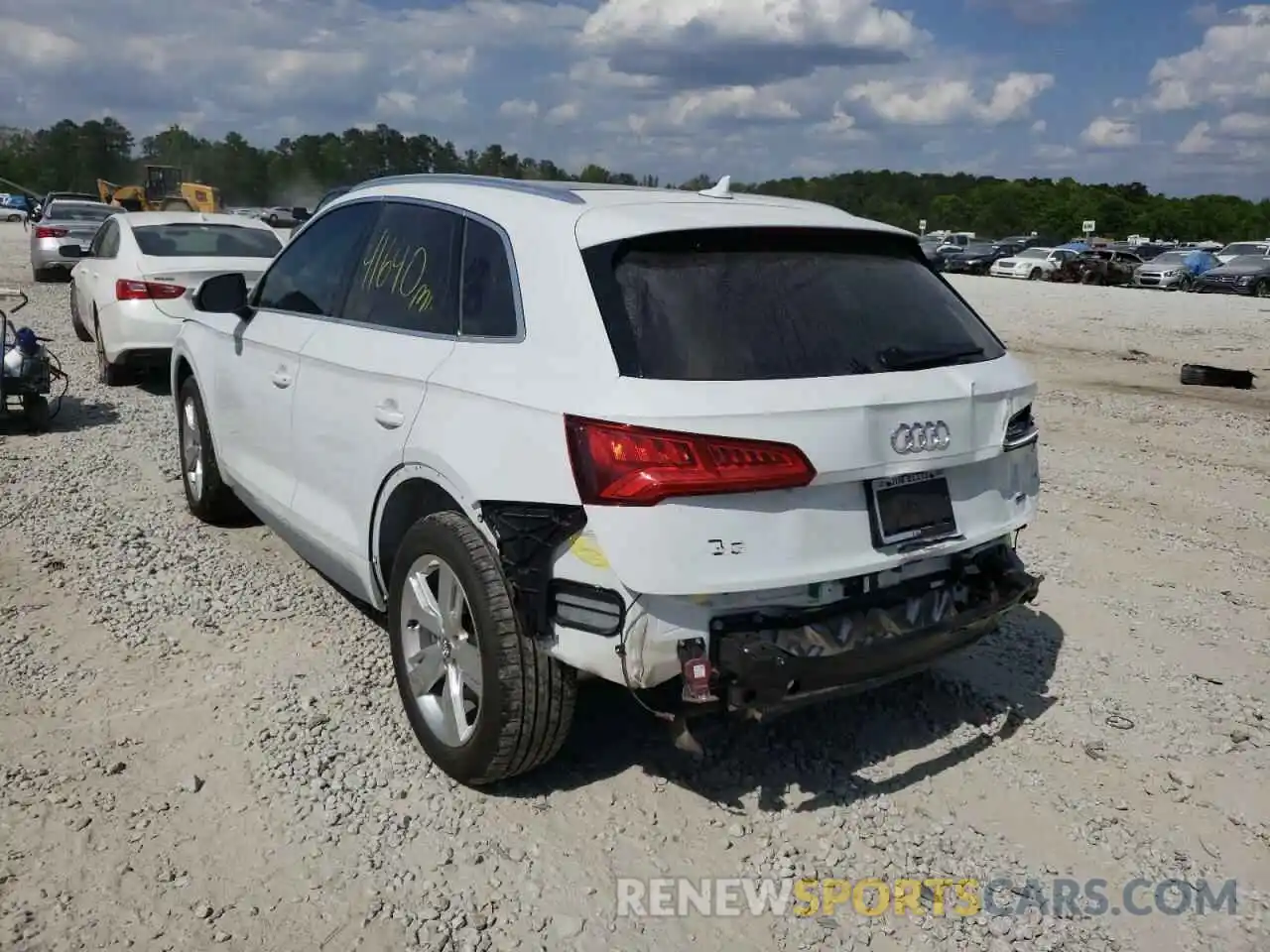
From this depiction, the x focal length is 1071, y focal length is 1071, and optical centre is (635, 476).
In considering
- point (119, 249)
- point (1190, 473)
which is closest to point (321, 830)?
point (1190, 473)

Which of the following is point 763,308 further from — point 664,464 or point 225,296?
point 225,296

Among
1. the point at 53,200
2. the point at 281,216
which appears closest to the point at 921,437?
the point at 53,200

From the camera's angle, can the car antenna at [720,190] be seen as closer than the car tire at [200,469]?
Yes

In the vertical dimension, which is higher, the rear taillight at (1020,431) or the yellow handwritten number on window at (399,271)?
the yellow handwritten number on window at (399,271)

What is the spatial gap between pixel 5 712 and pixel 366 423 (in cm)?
171

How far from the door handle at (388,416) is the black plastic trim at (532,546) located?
0.67 meters

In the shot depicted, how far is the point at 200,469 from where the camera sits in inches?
228

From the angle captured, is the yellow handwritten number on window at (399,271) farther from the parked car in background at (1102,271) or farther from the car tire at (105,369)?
the parked car in background at (1102,271)

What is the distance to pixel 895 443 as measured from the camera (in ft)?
9.96

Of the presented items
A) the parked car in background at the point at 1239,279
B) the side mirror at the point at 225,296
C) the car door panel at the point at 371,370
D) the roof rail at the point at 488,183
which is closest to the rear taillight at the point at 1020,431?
the roof rail at the point at 488,183

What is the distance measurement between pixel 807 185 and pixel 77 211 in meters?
56.6

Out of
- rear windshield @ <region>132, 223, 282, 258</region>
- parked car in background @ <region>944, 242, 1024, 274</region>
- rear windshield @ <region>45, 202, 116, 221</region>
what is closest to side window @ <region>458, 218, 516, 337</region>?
rear windshield @ <region>132, 223, 282, 258</region>

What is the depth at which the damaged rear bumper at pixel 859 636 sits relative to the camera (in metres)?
2.87

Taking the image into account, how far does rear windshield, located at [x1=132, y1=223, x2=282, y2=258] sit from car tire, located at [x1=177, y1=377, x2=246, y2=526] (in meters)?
4.07
